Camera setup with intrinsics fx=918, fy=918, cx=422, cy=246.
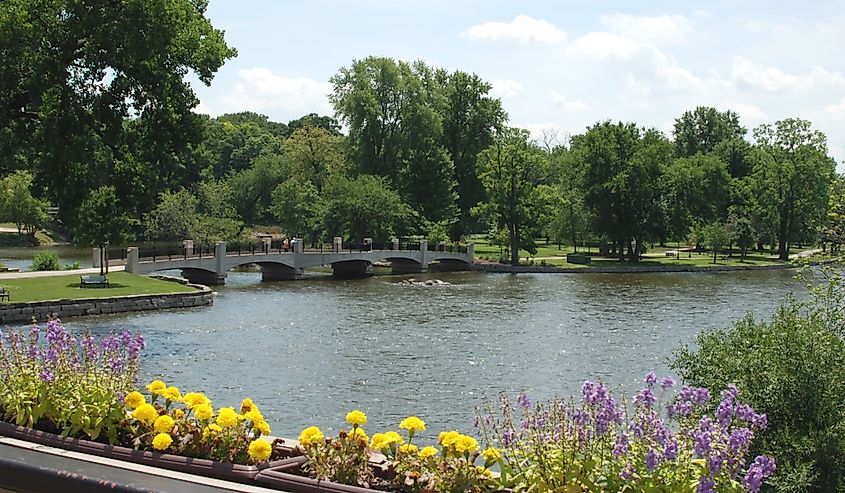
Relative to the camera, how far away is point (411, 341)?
31.6m

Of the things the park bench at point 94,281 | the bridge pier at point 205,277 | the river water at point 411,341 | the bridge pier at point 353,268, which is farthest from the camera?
the bridge pier at point 353,268

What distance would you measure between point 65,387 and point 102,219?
25614 mm

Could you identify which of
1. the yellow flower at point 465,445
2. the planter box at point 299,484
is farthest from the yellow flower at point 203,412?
the yellow flower at point 465,445

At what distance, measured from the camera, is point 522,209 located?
68500mm

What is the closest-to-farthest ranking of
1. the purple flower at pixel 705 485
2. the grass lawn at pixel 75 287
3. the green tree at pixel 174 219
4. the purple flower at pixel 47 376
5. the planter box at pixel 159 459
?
the planter box at pixel 159 459
the purple flower at pixel 705 485
the purple flower at pixel 47 376
the grass lawn at pixel 75 287
the green tree at pixel 174 219

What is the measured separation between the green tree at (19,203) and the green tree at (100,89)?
2075 inches

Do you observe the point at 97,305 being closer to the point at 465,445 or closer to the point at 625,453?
the point at 465,445

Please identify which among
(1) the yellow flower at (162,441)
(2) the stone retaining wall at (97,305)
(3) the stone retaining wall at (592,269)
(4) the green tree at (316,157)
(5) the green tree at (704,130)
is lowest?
(2) the stone retaining wall at (97,305)

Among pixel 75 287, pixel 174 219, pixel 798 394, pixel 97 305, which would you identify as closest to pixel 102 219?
pixel 97 305

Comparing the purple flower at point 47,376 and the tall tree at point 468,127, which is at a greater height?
the tall tree at point 468,127

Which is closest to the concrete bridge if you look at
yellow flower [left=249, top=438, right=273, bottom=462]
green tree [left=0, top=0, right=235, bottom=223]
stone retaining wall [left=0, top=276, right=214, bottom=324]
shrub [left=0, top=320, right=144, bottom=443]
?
stone retaining wall [left=0, top=276, right=214, bottom=324]

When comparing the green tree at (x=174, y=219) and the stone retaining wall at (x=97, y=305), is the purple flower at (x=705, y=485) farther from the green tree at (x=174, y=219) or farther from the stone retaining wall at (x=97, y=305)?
the green tree at (x=174, y=219)

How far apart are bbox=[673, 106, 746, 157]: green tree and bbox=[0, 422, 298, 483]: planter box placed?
360 ft

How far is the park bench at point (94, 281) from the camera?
125 ft
